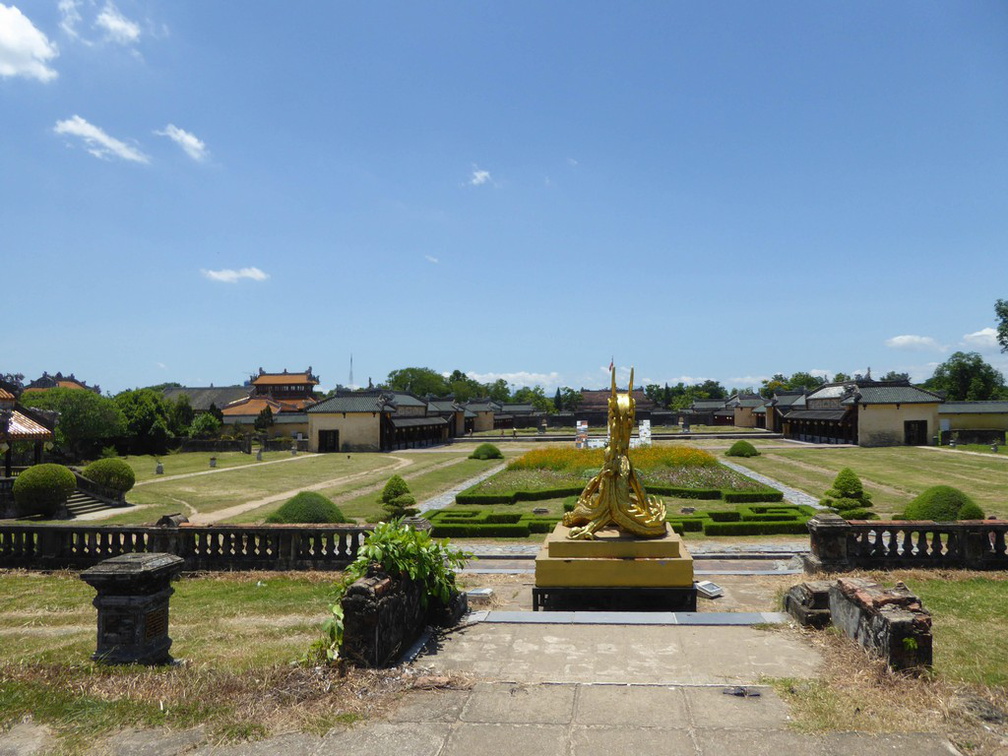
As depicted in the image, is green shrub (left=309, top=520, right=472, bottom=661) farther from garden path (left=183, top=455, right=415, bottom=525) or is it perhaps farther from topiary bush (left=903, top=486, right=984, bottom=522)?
garden path (left=183, top=455, right=415, bottom=525)

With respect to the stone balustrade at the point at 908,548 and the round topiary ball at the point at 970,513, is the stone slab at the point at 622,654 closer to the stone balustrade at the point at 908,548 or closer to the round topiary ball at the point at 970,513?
the stone balustrade at the point at 908,548

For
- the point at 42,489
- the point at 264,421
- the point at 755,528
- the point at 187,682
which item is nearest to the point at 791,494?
the point at 755,528

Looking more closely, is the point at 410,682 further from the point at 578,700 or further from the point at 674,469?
the point at 674,469

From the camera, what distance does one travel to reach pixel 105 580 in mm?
6355

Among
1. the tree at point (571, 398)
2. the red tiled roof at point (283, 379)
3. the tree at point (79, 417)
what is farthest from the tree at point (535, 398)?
the tree at point (79, 417)

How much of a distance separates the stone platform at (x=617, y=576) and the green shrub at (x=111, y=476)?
2304cm

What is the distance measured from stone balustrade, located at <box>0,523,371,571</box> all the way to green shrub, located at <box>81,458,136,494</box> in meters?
13.7

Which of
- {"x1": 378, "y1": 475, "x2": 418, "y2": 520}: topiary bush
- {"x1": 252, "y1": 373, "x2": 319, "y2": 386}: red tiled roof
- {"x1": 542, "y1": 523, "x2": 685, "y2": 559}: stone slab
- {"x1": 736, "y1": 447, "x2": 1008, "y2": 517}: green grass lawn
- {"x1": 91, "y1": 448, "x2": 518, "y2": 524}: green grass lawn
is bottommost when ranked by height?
{"x1": 91, "y1": 448, "x2": 518, "y2": 524}: green grass lawn

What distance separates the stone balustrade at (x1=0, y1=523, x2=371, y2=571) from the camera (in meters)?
12.6

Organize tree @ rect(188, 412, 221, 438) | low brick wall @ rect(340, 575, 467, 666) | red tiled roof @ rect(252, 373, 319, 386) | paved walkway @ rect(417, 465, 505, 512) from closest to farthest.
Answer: low brick wall @ rect(340, 575, 467, 666) < paved walkway @ rect(417, 465, 505, 512) < tree @ rect(188, 412, 221, 438) < red tiled roof @ rect(252, 373, 319, 386)

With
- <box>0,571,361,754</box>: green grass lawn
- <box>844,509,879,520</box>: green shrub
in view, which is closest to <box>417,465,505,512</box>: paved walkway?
<box>844,509,879,520</box>: green shrub

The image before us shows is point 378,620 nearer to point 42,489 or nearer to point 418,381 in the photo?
point 42,489

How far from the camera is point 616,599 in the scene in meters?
9.68

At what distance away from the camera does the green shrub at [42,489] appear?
2306 cm
